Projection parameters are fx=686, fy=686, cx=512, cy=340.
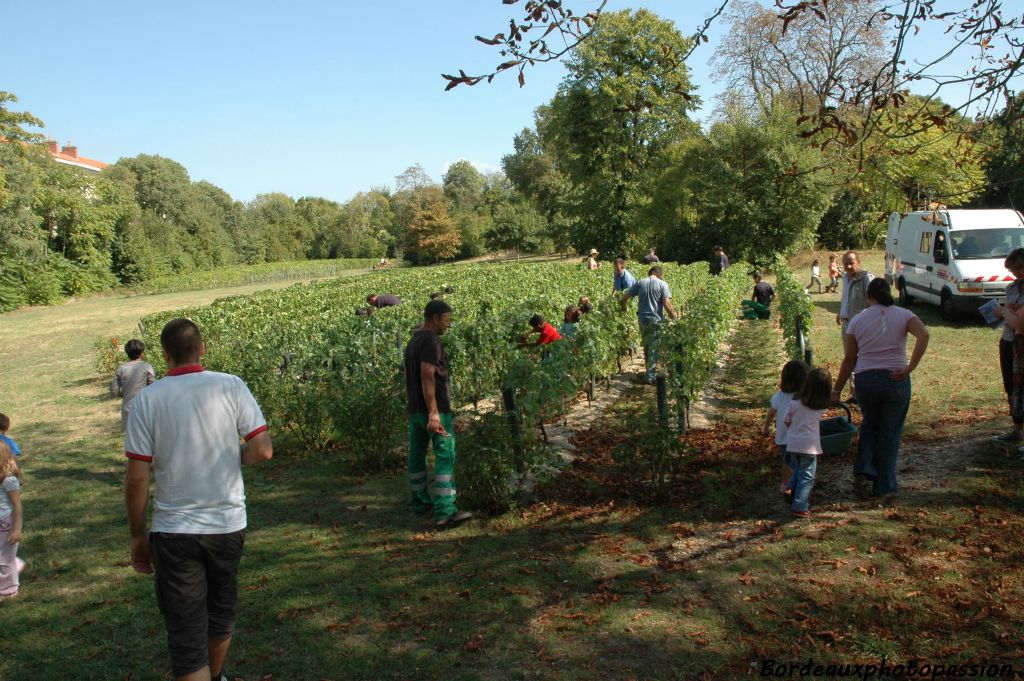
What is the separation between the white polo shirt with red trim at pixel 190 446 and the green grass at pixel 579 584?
1.16 m

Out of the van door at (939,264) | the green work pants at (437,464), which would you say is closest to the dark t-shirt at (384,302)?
the green work pants at (437,464)

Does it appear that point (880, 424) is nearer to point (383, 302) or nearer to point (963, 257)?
point (383, 302)

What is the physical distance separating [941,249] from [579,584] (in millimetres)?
14597

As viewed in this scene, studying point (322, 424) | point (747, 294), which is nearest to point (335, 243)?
point (747, 294)

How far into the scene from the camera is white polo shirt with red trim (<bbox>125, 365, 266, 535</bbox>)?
119 inches

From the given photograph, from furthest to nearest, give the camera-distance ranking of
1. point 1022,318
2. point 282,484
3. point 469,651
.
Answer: point 282,484
point 1022,318
point 469,651

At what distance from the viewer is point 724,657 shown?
11.4 feet

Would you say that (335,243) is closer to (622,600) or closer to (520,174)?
(520,174)

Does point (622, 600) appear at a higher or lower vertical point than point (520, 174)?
lower

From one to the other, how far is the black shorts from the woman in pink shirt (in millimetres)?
4453

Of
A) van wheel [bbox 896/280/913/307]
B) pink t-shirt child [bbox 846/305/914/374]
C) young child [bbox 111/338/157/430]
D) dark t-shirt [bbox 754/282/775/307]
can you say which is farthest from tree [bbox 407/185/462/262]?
pink t-shirt child [bbox 846/305/914/374]

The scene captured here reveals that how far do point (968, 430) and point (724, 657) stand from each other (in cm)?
499

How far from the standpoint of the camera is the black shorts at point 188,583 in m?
3.04

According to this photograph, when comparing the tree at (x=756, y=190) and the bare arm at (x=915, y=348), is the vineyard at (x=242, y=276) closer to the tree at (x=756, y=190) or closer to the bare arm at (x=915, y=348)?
the tree at (x=756, y=190)
